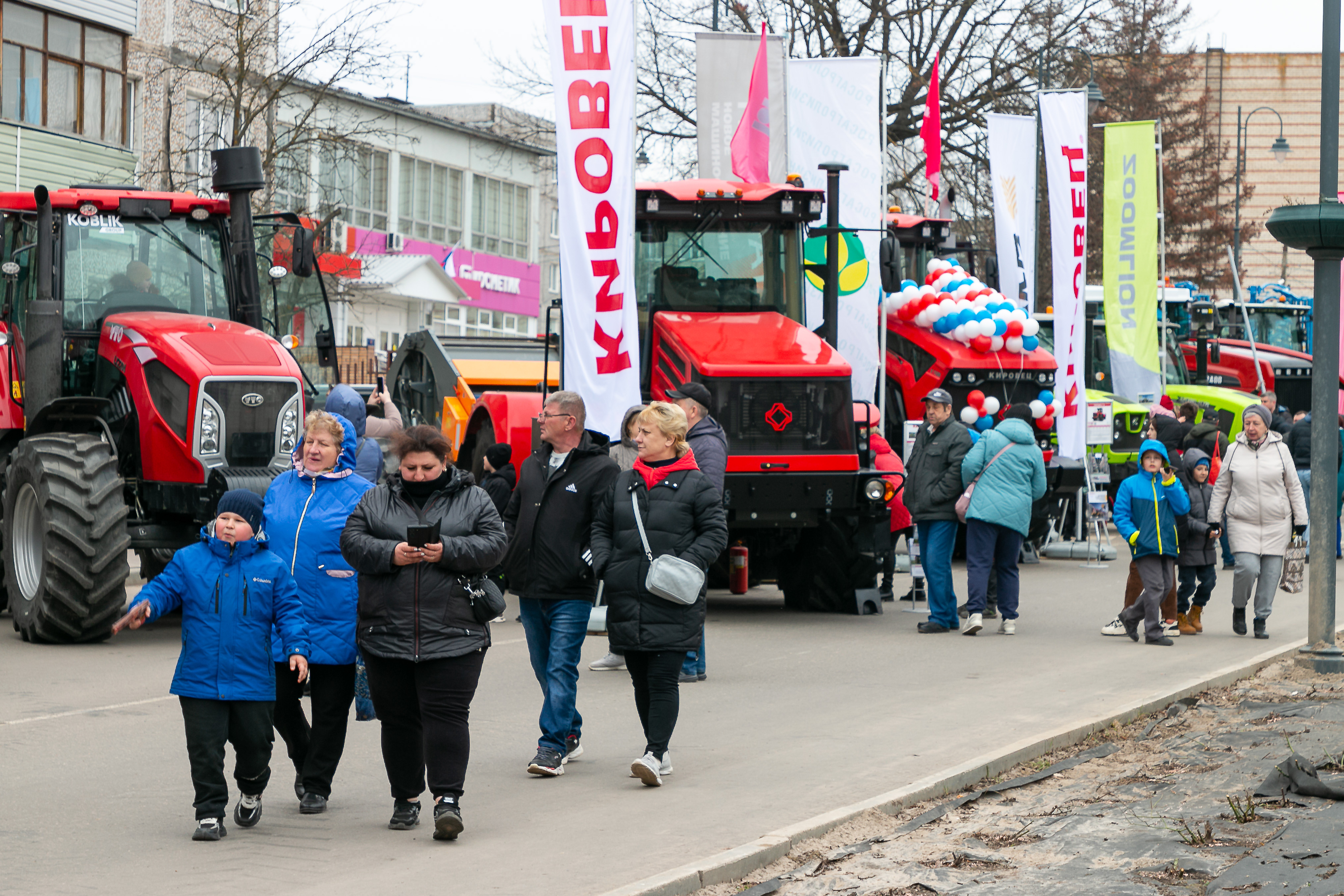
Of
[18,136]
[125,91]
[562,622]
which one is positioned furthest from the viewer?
[125,91]

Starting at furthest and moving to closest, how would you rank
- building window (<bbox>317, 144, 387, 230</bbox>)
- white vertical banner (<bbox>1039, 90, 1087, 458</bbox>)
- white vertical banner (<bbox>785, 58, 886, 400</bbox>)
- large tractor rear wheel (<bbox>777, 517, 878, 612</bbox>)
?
building window (<bbox>317, 144, 387, 230</bbox>) < white vertical banner (<bbox>1039, 90, 1087, 458</bbox>) < white vertical banner (<bbox>785, 58, 886, 400</bbox>) < large tractor rear wheel (<bbox>777, 517, 878, 612</bbox>)

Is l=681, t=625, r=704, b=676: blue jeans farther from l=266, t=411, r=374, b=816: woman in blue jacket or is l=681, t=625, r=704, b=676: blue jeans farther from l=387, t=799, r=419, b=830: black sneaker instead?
l=387, t=799, r=419, b=830: black sneaker

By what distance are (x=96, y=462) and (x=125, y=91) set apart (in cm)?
2078

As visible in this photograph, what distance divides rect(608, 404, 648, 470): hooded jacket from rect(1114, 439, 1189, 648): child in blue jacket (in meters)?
3.99

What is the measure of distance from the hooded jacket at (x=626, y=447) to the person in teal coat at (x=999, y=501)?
9.17ft

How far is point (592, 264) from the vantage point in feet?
40.9

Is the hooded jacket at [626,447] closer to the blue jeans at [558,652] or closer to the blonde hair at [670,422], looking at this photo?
the blonde hair at [670,422]

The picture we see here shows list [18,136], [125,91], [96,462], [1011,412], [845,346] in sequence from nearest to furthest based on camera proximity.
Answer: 1. [96,462]
2. [1011,412]
3. [845,346]
4. [18,136]
5. [125,91]

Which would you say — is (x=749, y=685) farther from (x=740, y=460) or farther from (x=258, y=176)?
(x=258, y=176)

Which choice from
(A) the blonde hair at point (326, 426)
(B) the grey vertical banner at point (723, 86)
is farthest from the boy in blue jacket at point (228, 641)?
(B) the grey vertical banner at point (723, 86)

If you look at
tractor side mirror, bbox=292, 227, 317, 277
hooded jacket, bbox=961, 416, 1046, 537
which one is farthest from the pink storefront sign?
hooded jacket, bbox=961, 416, 1046, 537

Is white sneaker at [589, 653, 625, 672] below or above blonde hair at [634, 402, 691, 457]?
below

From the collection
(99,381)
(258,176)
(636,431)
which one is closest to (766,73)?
(258,176)

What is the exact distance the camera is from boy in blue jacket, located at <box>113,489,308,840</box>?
6.48 meters
